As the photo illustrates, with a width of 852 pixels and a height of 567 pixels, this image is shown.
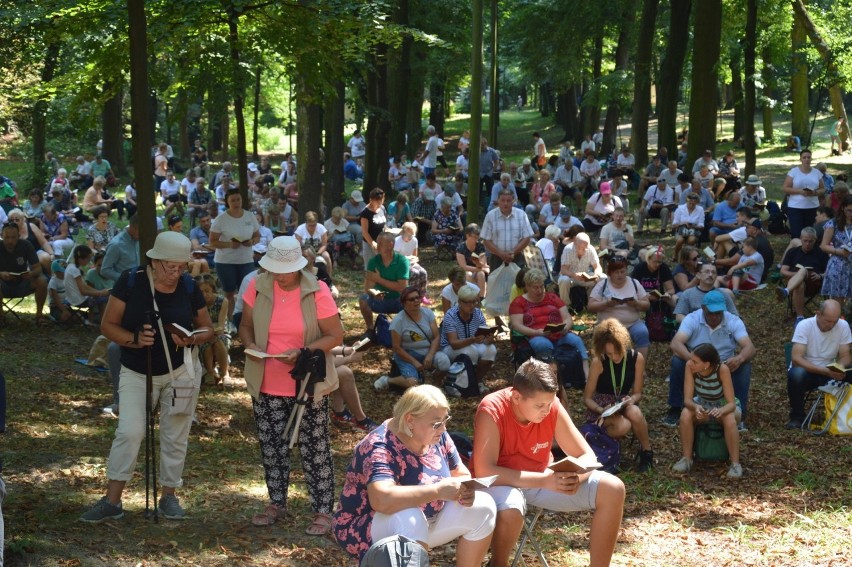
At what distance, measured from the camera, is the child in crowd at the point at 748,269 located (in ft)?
47.6

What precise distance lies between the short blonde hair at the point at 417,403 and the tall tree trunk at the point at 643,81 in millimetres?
23085

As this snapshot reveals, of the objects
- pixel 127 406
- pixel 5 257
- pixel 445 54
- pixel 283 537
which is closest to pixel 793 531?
pixel 283 537

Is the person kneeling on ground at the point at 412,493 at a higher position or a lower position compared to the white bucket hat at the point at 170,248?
lower

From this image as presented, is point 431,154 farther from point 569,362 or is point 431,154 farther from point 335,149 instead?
point 569,362

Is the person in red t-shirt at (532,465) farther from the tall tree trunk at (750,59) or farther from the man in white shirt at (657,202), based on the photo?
the tall tree trunk at (750,59)

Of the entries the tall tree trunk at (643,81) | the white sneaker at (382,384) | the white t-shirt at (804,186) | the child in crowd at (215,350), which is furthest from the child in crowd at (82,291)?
the tall tree trunk at (643,81)

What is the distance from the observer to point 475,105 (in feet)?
47.6

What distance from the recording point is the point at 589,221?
64.2 ft

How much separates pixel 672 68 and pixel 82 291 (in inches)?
667

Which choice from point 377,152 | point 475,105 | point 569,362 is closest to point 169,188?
point 377,152

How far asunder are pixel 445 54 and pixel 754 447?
25.0m

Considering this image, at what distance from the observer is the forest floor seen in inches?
243

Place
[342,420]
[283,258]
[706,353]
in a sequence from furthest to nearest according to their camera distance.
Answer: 1. [342,420]
2. [706,353]
3. [283,258]

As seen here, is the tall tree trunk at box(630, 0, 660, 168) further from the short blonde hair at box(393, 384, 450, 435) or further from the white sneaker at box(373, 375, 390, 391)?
the short blonde hair at box(393, 384, 450, 435)
